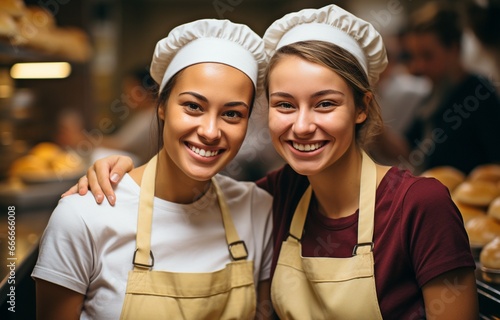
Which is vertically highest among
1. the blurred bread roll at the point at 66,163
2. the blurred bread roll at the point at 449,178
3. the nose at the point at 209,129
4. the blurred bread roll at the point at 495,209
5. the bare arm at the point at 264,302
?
the nose at the point at 209,129

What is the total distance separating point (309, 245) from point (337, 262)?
0.36ft

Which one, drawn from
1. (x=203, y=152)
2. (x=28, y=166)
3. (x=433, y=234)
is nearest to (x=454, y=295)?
(x=433, y=234)

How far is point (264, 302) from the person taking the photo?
1545 millimetres

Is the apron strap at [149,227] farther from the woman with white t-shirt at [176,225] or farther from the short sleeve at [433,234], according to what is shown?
the short sleeve at [433,234]


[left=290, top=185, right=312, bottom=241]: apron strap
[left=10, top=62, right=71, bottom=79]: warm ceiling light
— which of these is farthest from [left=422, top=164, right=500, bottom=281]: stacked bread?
[left=10, top=62, right=71, bottom=79]: warm ceiling light

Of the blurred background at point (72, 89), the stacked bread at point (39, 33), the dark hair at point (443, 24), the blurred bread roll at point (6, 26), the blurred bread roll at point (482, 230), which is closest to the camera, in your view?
the blurred bread roll at point (482, 230)

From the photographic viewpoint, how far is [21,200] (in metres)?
2.26

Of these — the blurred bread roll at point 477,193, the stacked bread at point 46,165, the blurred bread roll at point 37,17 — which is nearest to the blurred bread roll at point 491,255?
the blurred bread roll at point 477,193

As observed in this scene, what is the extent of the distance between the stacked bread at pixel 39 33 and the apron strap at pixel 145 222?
894mm

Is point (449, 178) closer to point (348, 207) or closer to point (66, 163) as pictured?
point (348, 207)

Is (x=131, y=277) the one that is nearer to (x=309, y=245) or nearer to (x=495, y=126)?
(x=309, y=245)

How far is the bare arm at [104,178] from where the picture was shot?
4.55ft

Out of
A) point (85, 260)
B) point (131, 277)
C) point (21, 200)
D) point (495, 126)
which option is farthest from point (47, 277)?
point (495, 126)

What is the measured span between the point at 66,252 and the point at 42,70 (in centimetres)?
201
